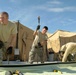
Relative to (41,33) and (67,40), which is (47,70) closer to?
(41,33)

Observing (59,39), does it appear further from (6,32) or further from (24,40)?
(6,32)

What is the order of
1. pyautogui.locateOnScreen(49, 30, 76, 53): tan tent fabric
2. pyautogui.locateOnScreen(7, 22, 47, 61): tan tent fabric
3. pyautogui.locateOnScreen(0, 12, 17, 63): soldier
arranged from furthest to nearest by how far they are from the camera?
pyautogui.locateOnScreen(49, 30, 76, 53): tan tent fabric → pyautogui.locateOnScreen(7, 22, 47, 61): tan tent fabric → pyautogui.locateOnScreen(0, 12, 17, 63): soldier

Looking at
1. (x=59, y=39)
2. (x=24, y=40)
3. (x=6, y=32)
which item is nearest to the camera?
(x=6, y=32)

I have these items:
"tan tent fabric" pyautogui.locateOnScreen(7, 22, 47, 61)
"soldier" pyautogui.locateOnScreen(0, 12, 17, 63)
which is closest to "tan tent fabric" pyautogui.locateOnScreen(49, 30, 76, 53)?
"tan tent fabric" pyautogui.locateOnScreen(7, 22, 47, 61)

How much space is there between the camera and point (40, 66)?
4023 mm

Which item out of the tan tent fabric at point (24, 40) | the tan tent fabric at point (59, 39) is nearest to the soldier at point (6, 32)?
the tan tent fabric at point (24, 40)

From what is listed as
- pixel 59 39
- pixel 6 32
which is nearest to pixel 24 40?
A: pixel 59 39

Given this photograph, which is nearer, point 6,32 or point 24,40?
point 6,32

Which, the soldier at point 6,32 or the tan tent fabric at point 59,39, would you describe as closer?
the soldier at point 6,32

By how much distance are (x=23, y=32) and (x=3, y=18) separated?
710 cm

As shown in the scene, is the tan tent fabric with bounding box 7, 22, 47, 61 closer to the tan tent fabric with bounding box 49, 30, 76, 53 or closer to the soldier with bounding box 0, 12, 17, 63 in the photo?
the tan tent fabric with bounding box 49, 30, 76, 53

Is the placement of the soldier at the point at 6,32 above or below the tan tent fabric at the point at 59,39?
below

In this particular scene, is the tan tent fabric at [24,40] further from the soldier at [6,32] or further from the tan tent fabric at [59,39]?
the soldier at [6,32]

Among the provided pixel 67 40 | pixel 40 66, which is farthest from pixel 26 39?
pixel 40 66
